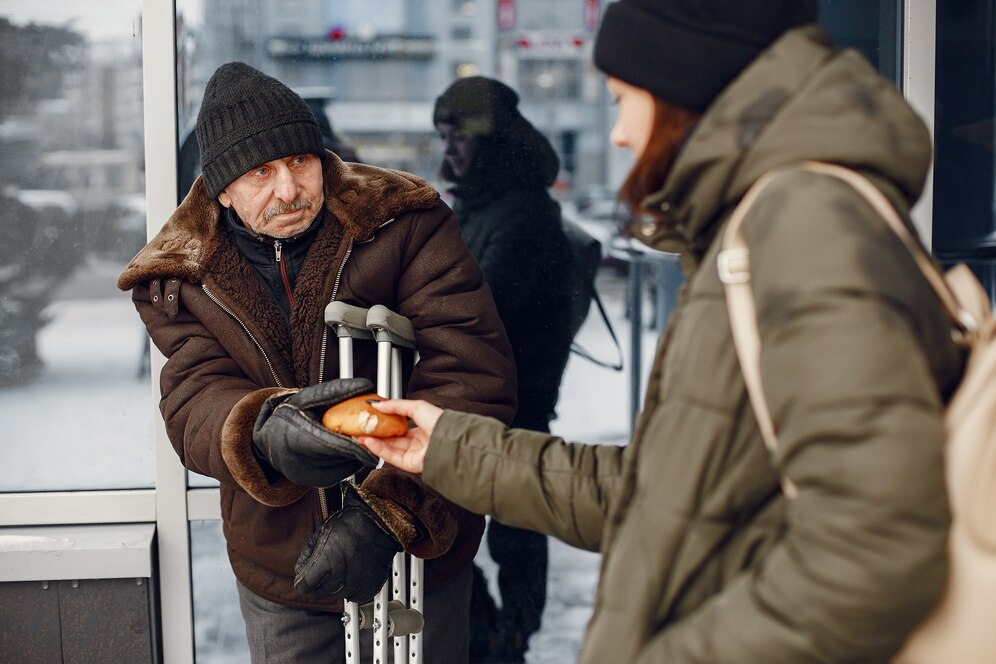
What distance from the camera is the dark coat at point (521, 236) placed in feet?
11.0

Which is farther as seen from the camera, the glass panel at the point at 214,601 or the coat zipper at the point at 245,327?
the glass panel at the point at 214,601

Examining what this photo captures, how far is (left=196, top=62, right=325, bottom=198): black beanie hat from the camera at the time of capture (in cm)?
243

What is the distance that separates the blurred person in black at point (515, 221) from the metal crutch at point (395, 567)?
87 centimetres

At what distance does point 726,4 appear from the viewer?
1.44 meters

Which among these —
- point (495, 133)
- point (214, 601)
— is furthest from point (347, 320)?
point (214, 601)

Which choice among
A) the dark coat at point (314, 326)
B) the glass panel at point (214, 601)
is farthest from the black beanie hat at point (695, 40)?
the glass panel at point (214, 601)

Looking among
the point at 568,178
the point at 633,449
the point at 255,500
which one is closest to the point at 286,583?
the point at 255,500

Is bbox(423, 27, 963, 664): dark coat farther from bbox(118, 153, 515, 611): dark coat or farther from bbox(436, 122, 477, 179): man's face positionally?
bbox(436, 122, 477, 179): man's face

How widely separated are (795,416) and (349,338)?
1327 mm

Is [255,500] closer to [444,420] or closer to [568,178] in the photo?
[444,420]

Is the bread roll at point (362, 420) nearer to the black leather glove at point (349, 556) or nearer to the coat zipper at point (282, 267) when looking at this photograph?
the black leather glove at point (349, 556)

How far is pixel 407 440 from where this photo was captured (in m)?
2.11

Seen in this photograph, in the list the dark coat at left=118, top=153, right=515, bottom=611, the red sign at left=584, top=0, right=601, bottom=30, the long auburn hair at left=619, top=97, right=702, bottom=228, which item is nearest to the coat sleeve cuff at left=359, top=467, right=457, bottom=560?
the dark coat at left=118, top=153, right=515, bottom=611

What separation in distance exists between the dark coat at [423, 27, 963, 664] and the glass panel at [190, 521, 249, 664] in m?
2.11
